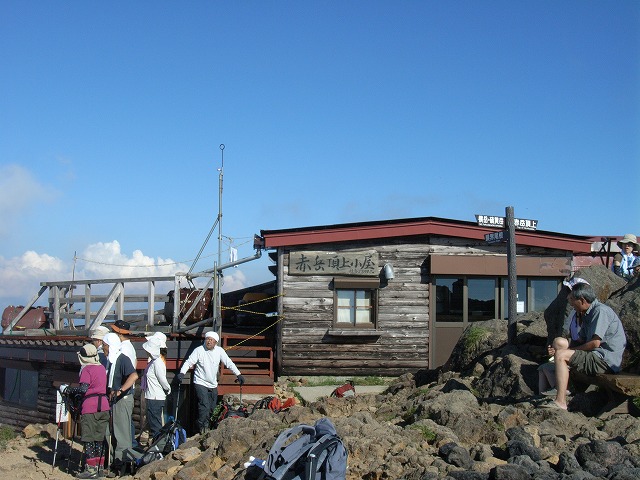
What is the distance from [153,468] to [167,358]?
212 inches

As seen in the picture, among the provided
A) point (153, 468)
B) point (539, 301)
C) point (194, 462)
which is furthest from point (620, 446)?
point (539, 301)

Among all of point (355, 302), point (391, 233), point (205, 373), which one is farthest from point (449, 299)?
point (205, 373)

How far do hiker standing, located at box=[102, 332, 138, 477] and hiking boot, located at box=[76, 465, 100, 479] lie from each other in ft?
0.60

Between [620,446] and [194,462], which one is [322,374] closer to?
[194,462]

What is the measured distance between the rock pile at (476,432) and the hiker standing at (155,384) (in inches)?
36.7

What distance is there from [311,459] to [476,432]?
2.21 m

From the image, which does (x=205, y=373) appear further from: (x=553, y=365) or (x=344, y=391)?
(x=553, y=365)

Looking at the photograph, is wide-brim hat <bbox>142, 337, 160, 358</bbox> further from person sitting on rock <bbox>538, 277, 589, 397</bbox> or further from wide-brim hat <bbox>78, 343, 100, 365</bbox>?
person sitting on rock <bbox>538, 277, 589, 397</bbox>

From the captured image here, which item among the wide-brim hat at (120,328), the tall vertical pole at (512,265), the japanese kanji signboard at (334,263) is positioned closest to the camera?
the wide-brim hat at (120,328)

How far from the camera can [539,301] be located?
1570 centimetres

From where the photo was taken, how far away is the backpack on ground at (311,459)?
6.44 metres

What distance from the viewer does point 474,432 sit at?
7742 millimetres

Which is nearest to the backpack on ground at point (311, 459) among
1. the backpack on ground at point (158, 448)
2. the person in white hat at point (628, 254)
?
the backpack on ground at point (158, 448)

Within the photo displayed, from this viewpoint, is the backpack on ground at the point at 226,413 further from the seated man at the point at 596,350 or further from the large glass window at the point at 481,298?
the large glass window at the point at 481,298
